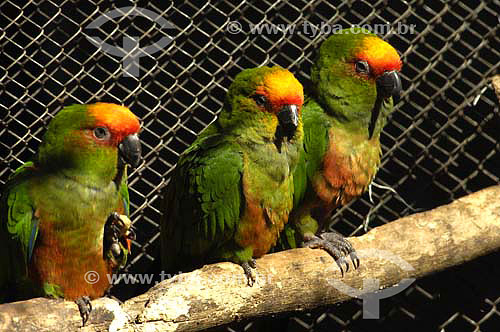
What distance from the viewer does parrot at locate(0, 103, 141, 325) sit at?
8.95 ft

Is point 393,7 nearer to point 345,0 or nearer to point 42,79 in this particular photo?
point 345,0

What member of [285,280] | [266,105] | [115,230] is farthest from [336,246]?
[115,230]

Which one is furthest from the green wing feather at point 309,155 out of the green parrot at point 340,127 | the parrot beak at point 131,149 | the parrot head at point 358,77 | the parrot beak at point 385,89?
the parrot beak at point 131,149

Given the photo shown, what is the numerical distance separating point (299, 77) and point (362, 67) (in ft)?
3.11

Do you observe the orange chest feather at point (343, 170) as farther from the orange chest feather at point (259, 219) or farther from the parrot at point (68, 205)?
the parrot at point (68, 205)

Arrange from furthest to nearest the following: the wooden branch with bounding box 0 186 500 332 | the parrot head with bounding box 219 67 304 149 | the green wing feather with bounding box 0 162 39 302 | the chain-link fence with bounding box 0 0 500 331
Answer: the chain-link fence with bounding box 0 0 500 331, the parrot head with bounding box 219 67 304 149, the green wing feather with bounding box 0 162 39 302, the wooden branch with bounding box 0 186 500 332

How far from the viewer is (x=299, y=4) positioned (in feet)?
14.1

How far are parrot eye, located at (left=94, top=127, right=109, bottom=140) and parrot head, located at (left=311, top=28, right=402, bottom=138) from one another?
110cm

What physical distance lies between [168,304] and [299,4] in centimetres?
236

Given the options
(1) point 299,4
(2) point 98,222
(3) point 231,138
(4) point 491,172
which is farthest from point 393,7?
(2) point 98,222

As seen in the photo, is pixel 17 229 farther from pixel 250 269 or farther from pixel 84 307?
pixel 250 269

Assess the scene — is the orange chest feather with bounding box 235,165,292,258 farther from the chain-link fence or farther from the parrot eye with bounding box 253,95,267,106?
the chain-link fence

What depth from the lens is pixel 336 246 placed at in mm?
3096

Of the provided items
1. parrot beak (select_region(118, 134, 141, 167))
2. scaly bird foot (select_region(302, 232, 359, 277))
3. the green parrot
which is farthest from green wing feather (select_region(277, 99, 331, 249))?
parrot beak (select_region(118, 134, 141, 167))
